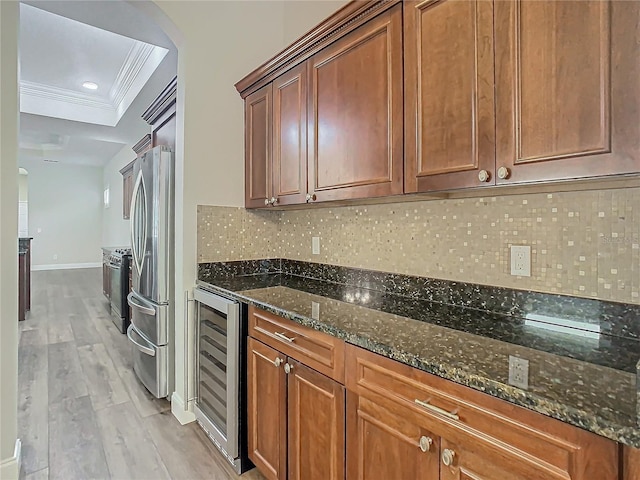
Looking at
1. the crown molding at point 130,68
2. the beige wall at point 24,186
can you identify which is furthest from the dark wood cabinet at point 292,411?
the beige wall at point 24,186

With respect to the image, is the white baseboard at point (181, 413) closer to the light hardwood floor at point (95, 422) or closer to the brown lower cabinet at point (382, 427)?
the light hardwood floor at point (95, 422)

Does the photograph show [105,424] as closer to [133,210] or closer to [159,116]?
[133,210]

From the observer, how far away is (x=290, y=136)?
81.9 inches

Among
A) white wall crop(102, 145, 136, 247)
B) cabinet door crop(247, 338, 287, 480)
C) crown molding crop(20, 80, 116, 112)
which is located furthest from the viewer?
white wall crop(102, 145, 136, 247)

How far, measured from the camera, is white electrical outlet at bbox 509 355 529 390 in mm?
797

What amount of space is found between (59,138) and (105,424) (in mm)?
6200

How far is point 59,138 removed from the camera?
6523 millimetres

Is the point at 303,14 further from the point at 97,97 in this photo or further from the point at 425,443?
the point at 97,97

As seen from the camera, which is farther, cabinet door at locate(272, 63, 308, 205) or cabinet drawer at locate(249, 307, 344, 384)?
cabinet door at locate(272, 63, 308, 205)

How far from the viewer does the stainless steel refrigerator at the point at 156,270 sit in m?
2.46

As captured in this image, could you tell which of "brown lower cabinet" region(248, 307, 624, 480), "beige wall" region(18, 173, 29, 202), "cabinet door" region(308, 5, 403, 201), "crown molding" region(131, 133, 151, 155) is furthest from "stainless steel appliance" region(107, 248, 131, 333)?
"beige wall" region(18, 173, 29, 202)

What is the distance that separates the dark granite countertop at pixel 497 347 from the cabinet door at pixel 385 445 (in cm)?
20

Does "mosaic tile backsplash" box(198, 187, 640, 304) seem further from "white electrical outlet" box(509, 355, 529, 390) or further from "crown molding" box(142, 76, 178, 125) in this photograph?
"crown molding" box(142, 76, 178, 125)

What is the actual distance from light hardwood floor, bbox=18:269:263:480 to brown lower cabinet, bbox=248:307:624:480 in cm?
55
